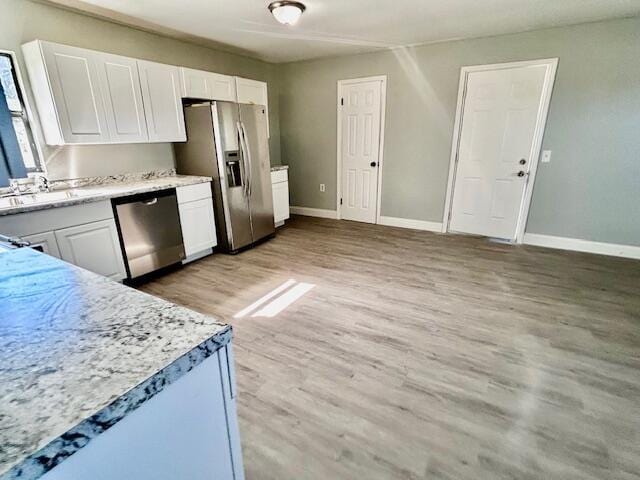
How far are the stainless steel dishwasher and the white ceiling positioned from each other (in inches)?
64.9

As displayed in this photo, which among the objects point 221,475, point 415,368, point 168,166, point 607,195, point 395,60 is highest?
point 395,60

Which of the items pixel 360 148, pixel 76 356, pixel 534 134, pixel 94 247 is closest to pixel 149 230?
pixel 94 247

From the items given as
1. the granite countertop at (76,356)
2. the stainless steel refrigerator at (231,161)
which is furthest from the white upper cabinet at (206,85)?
the granite countertop at (76,356)

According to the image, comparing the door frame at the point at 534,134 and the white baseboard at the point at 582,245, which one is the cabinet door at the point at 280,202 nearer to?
the door frame at the point at 534,134

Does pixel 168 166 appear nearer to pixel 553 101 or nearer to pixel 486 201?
pixel 486 201

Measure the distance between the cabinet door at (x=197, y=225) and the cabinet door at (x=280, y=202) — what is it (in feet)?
3.58

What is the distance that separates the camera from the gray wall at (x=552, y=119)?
3314 mm

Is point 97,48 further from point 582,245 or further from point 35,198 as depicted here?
point 582,245

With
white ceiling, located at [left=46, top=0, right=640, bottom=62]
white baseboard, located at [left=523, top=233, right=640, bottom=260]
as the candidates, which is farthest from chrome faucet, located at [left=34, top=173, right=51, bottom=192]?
white baseboard, located at [left=523, top=233, right=640, bottom=260]

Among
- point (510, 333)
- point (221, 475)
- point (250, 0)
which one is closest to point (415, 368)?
point (510, 333)

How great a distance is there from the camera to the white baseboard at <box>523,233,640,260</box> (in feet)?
11.6

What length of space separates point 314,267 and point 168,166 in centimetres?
212

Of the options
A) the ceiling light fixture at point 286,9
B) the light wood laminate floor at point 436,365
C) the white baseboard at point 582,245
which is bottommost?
the light wood laminate floor at point 436,365

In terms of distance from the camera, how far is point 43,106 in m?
2.64
